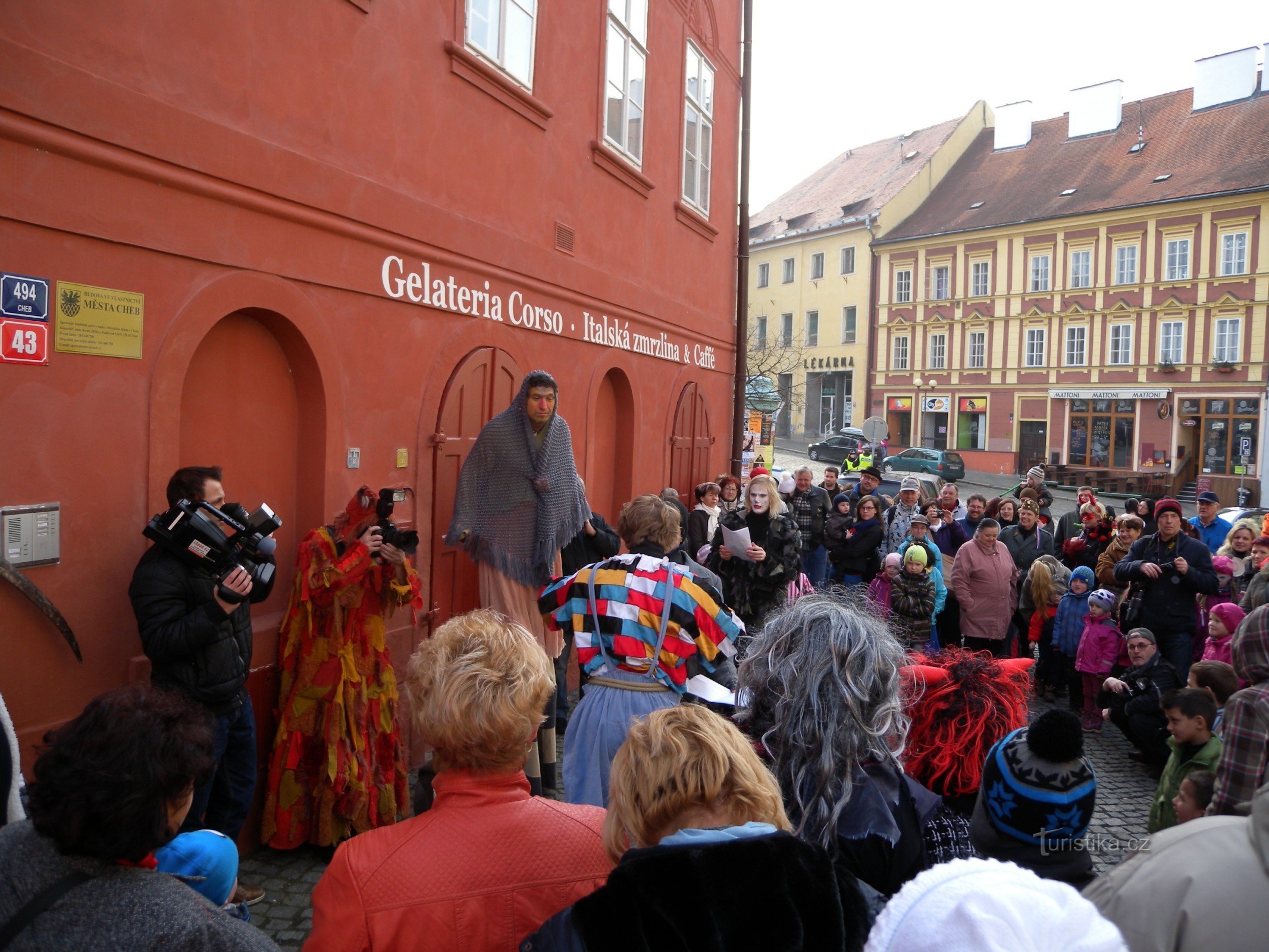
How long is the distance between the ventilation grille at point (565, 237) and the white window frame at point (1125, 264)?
3408cm

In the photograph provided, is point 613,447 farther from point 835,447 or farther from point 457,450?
point 835,447

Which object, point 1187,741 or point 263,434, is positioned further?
point 263,434

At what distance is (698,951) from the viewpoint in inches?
57.9

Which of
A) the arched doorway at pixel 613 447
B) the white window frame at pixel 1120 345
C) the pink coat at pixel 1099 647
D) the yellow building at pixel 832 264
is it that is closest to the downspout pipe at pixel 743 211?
the arched doorway at pixel 613 447

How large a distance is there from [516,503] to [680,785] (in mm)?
3721

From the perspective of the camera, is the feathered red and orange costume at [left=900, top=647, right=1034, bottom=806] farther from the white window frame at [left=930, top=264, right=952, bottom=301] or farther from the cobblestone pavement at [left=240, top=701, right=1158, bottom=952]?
the white window frame at [left=930, top=264, right=952, bottom=301]

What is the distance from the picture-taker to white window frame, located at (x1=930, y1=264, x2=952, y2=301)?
131 ft

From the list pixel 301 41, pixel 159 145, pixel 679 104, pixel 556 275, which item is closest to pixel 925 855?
pixel 159 145

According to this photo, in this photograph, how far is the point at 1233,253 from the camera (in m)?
32.7

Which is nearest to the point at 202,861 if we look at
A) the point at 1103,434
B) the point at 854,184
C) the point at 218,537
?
the point at 218,537

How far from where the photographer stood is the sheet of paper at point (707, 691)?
141 inches

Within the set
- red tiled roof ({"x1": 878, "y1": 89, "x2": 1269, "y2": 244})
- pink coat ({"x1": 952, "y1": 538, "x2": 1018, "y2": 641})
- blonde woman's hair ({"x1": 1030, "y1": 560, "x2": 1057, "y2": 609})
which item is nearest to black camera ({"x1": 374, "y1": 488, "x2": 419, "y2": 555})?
pink coat ({"x1": 952, "y1": 538, "x2": 1018, "y2": 641})

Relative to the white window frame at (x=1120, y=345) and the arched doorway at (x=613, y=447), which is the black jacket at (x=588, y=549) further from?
the white window frame at (x=1120, y=345)

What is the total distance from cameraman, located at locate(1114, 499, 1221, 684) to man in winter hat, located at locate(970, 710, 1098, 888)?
4977 mm
